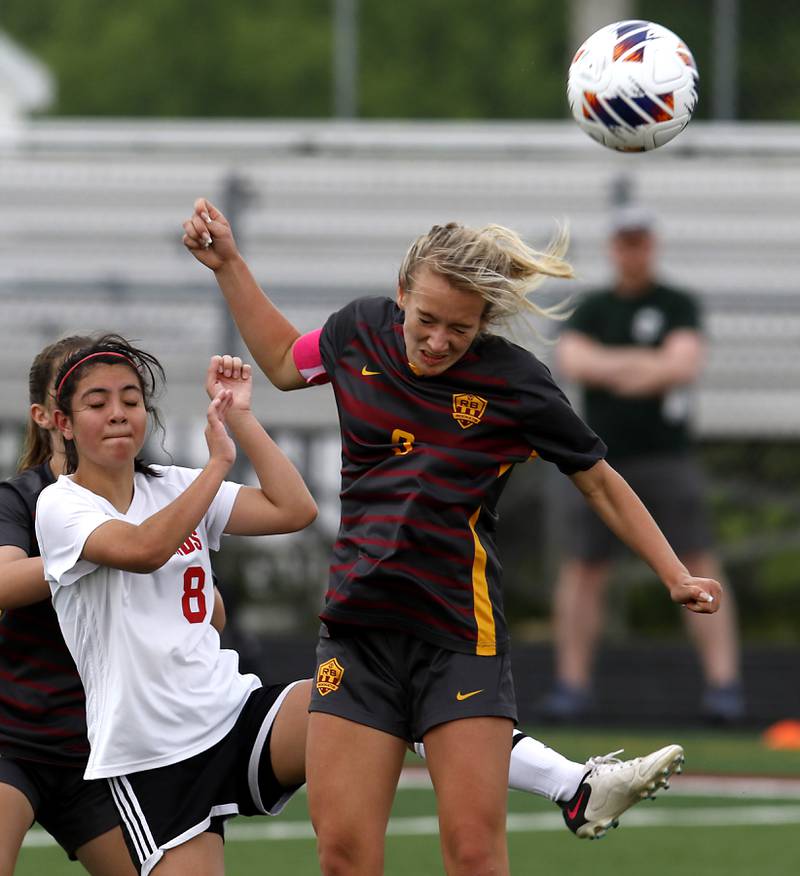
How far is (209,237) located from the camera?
477 cm

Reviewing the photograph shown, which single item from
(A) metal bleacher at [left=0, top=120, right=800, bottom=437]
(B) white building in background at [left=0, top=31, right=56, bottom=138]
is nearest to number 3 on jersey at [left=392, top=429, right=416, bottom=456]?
(A) metal bleacher at [left=0, top=120, right=800, bottom=437]

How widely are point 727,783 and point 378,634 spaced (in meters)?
4.09

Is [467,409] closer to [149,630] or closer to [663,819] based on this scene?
[149,630]

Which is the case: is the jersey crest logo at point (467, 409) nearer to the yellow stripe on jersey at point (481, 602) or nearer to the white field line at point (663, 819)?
the yellow stripe on jersey at point (481, 602)

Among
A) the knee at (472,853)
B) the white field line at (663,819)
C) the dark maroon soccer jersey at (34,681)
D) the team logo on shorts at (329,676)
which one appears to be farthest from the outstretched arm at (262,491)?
the white field line at (663,819)

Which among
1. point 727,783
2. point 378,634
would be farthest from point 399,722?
point 727,783

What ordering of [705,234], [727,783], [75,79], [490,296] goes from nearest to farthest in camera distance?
[490,296] < [727,783] < [705,234] < [75,79]

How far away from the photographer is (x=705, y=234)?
11406 mm

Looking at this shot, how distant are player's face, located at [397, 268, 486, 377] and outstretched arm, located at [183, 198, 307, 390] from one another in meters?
0.48

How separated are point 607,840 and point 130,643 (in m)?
3.28

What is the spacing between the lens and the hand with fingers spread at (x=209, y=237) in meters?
4.75

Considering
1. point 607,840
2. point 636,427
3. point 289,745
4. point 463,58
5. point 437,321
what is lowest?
point 607,840

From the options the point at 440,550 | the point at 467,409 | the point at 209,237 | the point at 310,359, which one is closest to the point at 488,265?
the point at 467,409

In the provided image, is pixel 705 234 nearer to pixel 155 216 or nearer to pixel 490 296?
pixel 155 216
